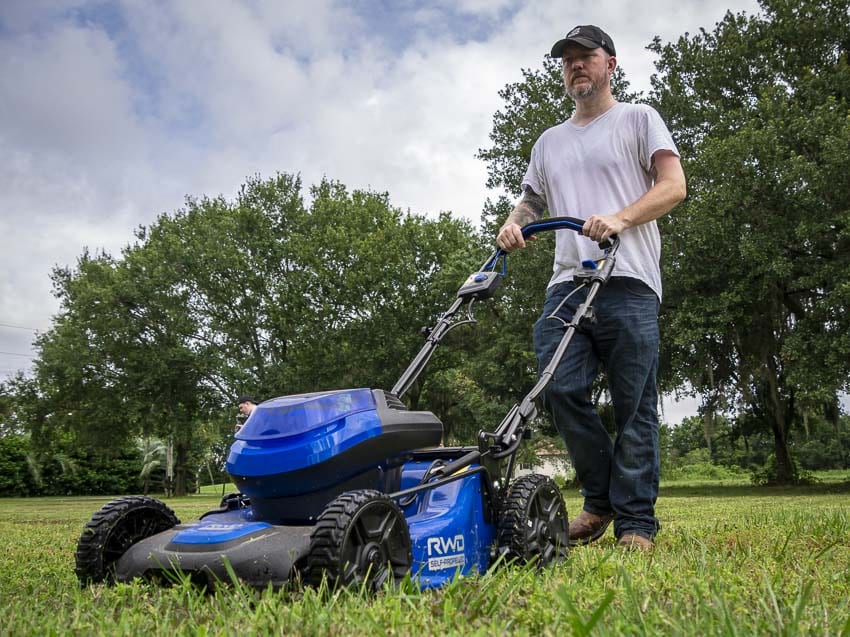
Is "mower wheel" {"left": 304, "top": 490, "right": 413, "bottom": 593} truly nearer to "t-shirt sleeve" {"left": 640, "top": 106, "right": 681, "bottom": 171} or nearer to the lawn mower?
the lawn mower

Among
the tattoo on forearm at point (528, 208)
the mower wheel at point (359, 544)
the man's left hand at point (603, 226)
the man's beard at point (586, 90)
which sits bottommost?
the mower wheel at point (359, 544)

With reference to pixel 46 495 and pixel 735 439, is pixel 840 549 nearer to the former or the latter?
pixel 735 439

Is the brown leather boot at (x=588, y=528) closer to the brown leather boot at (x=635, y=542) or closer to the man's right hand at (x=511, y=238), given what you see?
the brown leather boot at (x=635, y=542)

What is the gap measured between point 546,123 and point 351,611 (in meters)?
18.8

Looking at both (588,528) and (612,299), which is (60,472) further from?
(612,299)

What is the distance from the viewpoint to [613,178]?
3688mm

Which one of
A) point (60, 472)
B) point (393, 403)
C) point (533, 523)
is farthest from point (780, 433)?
point (60, 472)

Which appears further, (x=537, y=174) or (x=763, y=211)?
(x=763, y=211)

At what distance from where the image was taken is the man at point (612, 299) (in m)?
3.54

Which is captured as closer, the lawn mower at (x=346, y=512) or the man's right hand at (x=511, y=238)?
the lawn mower at (x=346, y=512)

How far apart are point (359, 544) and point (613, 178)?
2.20 m

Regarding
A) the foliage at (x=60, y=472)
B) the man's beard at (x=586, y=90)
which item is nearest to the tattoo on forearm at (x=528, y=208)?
the man's beard at (x=586, y=90)

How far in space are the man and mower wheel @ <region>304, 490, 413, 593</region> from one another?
4.49 feet

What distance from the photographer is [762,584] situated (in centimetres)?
224
